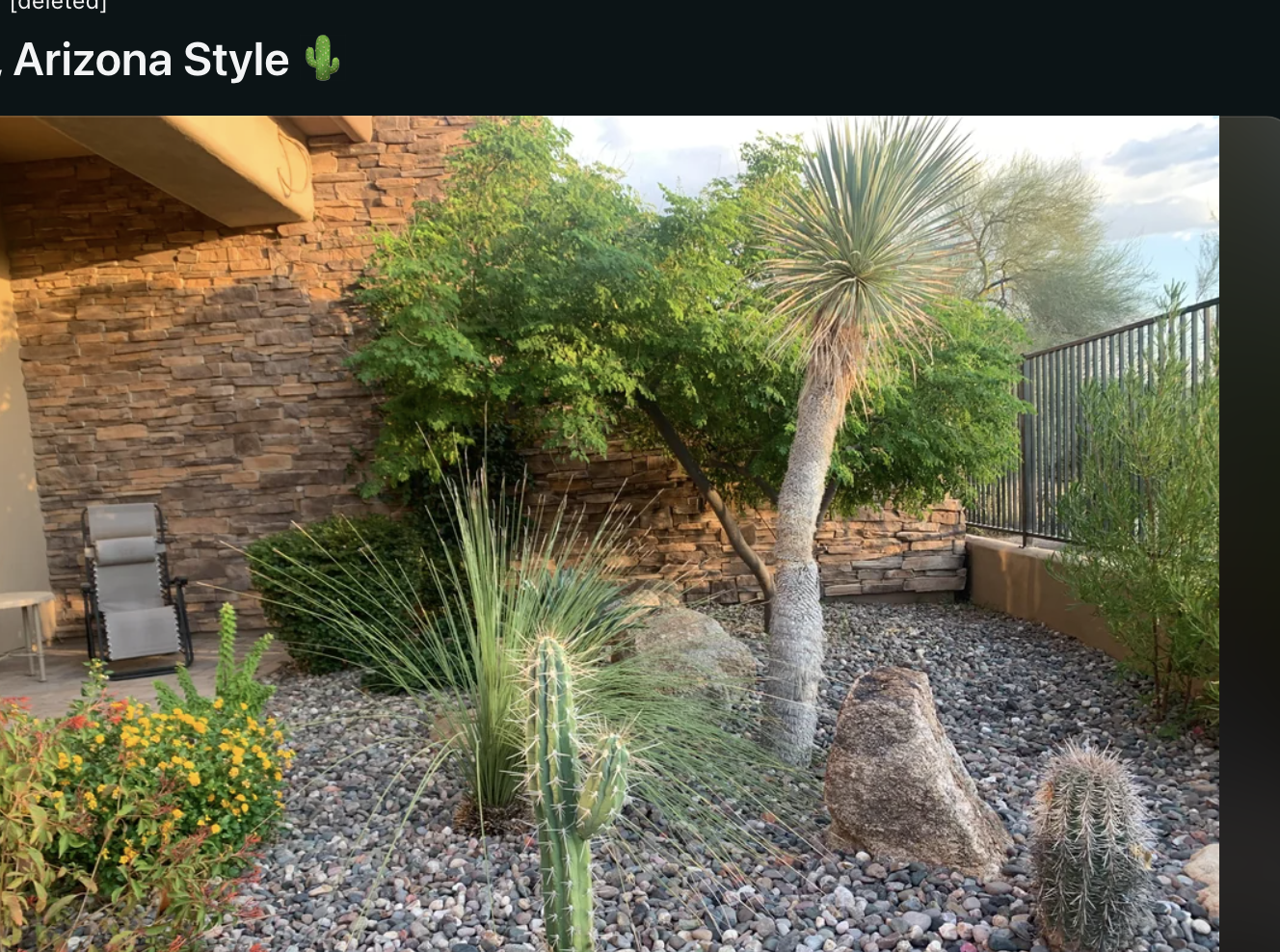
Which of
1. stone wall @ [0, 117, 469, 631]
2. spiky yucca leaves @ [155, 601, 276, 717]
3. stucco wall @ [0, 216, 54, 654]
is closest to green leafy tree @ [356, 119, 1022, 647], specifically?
stone wall @ [0, 117, 469, 631]

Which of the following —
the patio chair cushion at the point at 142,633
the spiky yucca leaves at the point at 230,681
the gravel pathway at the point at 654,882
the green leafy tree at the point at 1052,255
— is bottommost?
the gravel pathway at the point at 654,882

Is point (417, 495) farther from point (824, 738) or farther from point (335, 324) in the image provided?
point (824, 738)

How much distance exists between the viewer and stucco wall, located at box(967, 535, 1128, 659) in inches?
183

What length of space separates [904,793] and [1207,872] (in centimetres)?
82

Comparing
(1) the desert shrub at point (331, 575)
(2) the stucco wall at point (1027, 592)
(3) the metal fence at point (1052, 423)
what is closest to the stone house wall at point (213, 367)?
(1) the desert shrub at point (331, 575)

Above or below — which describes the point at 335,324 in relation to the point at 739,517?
above

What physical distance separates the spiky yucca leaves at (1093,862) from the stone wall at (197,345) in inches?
204

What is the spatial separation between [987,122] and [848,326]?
30.5 inches

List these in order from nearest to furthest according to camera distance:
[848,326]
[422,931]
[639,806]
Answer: [422,931]
[639,806]
[848,326]

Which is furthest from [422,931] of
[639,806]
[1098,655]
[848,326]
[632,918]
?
[1098,655]

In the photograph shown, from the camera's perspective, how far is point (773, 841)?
2.41m

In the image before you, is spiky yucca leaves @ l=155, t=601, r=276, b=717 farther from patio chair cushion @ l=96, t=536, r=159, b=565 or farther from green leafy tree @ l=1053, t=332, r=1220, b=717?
green leafy tree @ l=1053, t=332, r=1220, b=717
